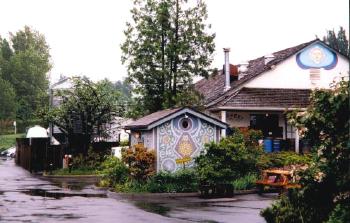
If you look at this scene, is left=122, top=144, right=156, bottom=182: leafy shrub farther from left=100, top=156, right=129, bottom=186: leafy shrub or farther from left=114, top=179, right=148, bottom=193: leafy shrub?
left=100, top=156, right=129, bottom=186: leafy shrub

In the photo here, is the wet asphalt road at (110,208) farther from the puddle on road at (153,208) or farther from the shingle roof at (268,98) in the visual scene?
the shingle roof at (268,98)

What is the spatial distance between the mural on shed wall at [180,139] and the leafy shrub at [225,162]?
72 cm

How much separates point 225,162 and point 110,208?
652cm

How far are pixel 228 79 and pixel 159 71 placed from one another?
540cm

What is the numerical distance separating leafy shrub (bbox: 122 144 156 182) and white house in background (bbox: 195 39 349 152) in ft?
30.6

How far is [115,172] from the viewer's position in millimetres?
25234

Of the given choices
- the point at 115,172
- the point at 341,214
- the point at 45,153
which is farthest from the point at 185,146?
the point at 45,153

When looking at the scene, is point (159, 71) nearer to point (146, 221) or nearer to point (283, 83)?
point (283, 83)

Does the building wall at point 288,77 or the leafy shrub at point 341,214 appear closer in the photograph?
the leafy shrub at point 341,214

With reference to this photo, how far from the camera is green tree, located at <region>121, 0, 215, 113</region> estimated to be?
33094 mm

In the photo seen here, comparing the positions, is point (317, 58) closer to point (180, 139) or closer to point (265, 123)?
point (265, 123)

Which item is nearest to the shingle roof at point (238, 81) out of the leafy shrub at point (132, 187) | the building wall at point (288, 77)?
the building wall at point (288, 77)

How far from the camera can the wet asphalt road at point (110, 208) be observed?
52.7 feet

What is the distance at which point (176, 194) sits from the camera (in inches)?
893
